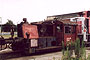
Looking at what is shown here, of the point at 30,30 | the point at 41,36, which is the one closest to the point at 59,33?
the point at 41,36

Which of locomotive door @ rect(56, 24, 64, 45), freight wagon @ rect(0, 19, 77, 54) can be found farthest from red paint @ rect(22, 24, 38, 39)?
locomotive door @ rect(56, 24, 64, 45)

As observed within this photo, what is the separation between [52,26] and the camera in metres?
11.5

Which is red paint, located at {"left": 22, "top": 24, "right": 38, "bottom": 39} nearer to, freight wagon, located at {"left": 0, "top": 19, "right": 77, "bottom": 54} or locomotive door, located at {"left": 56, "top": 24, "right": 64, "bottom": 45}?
freight wagon, located at {"left": 0, "top": 19, "right": 77, "bottom": 54}

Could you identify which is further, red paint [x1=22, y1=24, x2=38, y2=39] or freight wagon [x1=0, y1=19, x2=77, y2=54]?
red paint [x1=22, y1=24, x2=38, y2=39]

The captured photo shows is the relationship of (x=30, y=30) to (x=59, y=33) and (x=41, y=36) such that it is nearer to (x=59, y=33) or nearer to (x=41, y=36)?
(x=41, y=36)

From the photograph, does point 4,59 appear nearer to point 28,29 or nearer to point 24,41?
point 24,41

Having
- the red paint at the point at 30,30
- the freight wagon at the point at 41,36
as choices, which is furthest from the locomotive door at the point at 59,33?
the red paint at the point at 30,30

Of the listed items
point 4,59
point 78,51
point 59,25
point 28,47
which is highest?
point 59,25

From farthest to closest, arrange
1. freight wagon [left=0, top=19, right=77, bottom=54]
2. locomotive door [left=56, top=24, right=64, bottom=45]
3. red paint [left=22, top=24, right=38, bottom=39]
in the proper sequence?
locomotive door [left=56, top=24, right=64, bottom=45] < red paint [left=22, top=24, right=38, bottom=39] < freight wagon [left=0, top=19, right=77, bottom=54]

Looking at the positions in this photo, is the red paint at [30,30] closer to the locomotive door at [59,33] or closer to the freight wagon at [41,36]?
the freight wagon at [41,36]

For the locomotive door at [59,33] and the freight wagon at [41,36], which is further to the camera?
the locomotive door at [59,33]

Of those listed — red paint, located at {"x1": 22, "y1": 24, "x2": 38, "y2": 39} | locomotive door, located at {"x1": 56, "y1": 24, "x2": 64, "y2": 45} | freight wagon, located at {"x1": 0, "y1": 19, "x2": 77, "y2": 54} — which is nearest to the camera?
freight wagon, located at {"x1": 0, "y1": 19, "x2": 77, "y2": 54}

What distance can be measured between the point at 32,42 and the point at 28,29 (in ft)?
3.26

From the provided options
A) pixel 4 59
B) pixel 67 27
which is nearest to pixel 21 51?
pixel 4 59
